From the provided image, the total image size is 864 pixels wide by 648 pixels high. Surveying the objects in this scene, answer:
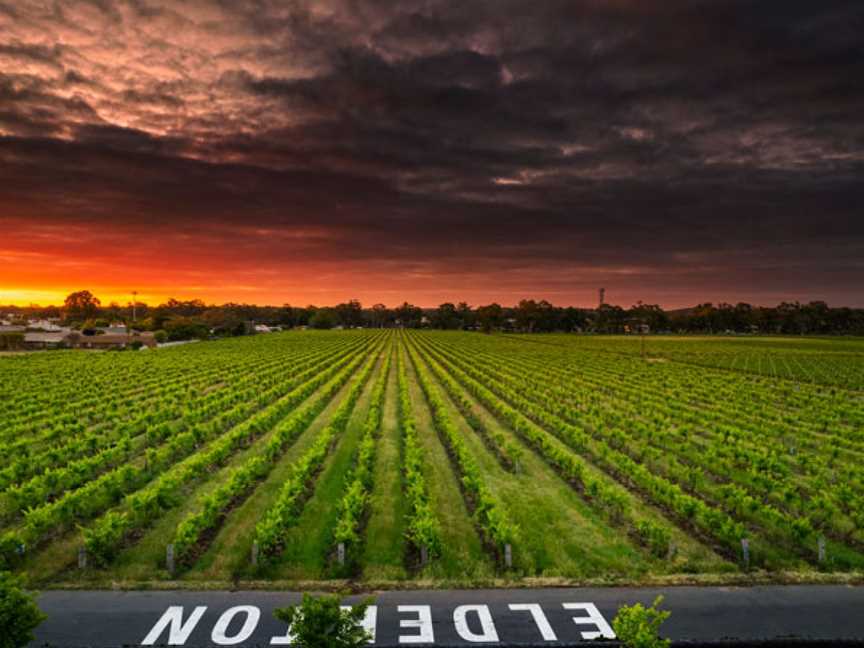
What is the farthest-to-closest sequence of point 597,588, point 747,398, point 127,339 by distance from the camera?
point 127,339
point 747,398
point 597,588

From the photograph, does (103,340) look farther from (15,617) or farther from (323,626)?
(323,626)

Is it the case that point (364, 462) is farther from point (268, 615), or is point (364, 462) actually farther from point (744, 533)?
point (744, 533)

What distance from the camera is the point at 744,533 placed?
1543cm

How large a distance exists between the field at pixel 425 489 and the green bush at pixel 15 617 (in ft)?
15.9

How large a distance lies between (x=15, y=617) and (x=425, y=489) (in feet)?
41.5

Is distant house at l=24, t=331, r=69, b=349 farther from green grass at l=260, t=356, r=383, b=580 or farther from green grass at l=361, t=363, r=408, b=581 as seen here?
green grass at l=260, t=356, r=383, b=580

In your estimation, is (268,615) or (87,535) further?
(87,535)

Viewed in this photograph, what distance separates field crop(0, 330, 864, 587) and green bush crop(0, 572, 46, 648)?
4.84 meters

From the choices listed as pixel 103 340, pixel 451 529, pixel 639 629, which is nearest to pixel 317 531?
pixel 451 529

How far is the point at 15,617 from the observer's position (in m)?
7.91

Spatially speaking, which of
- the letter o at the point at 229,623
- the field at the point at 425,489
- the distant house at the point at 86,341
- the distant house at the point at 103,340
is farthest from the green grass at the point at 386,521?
the distant house at the point at 86,341

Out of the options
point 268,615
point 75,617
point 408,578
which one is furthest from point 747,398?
point 75,617

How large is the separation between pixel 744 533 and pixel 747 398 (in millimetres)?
31939

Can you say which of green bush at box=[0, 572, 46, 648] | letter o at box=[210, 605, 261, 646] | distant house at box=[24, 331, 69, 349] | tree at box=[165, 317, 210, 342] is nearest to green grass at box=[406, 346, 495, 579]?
letter o at box=[210, 605, 261, 646]
